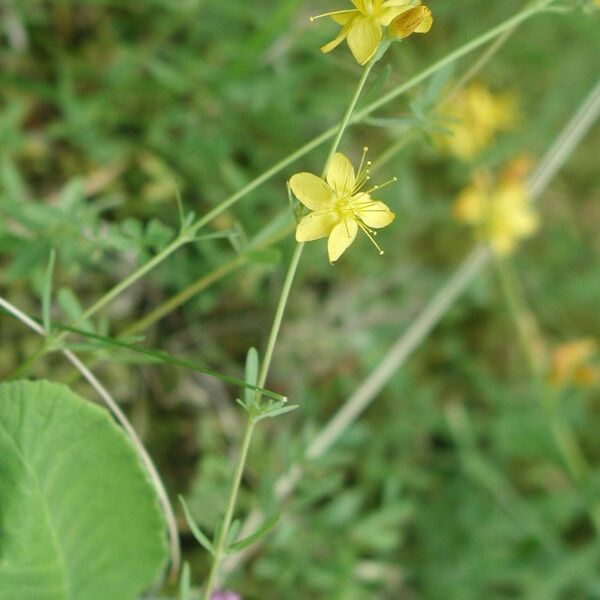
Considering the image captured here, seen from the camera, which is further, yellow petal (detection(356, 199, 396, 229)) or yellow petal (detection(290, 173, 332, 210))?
yellow petal (detection(356, 199, 396, 229))

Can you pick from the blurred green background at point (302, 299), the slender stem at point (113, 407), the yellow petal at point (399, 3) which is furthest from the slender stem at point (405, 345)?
the yellow petal at point (399, 3)

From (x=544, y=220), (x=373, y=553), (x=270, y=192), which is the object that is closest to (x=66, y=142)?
(x=270, y=192)

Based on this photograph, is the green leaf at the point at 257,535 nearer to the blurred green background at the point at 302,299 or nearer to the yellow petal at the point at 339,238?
the yellow petal at the point at 339,238

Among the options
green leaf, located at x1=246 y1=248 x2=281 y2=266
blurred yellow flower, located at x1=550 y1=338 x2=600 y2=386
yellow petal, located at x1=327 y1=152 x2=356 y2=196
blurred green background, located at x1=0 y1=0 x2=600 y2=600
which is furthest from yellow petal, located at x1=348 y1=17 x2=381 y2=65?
blurred yellow flower, located at x1=550 y1=338 x2=600 y2=386

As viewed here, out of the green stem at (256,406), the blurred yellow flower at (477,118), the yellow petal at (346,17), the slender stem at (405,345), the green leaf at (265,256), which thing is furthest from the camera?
the blurred yellow flower at (477,118)

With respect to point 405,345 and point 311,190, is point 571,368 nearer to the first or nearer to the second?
point 405,345

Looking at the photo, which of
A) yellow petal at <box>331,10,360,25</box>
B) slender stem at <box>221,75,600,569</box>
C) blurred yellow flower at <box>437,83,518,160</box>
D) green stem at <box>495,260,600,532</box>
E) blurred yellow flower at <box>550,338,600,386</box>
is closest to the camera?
yellow petal at <box>331,10,360,25</box>

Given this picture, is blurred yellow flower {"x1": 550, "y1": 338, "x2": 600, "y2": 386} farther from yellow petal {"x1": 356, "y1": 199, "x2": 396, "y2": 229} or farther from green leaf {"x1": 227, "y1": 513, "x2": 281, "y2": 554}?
green leaf {"x1": 227, "y1": 513, "x2": 281, "y2": 554}
